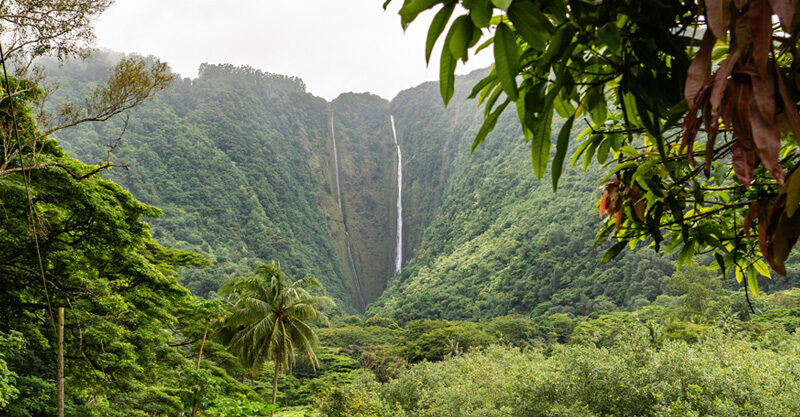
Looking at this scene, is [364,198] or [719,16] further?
[364,198]

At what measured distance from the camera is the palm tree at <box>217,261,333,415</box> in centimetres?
1109

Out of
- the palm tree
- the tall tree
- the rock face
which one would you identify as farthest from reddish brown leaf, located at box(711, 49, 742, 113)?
the rock face

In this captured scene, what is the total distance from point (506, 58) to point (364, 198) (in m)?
73.9

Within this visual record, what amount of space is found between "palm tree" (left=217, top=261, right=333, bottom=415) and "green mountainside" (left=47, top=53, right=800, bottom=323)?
20984mm

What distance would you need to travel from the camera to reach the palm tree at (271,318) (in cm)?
1109

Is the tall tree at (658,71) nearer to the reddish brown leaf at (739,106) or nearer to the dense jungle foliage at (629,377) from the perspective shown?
the reddish brown leaf at (739,106)

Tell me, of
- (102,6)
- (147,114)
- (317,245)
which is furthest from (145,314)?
(147,114)

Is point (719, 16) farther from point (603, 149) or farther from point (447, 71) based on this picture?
point (603, 149)

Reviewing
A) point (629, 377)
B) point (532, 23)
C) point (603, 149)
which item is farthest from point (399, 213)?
point (532, 23)

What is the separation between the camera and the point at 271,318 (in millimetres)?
11297

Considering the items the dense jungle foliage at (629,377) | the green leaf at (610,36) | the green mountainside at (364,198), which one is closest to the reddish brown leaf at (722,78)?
the green leaf at (610,36)

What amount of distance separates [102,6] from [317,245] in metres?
54.6

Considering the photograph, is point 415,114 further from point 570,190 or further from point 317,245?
point 570,190

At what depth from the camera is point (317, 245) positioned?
57.6 metres
